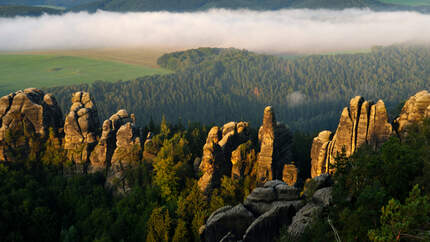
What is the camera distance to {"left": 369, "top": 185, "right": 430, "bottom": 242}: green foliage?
23062mm

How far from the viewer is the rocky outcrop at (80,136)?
8044 cm

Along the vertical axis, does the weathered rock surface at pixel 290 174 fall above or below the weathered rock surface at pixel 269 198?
below

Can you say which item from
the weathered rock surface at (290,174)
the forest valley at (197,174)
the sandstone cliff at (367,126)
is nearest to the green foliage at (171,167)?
the forest valley at (197,174)

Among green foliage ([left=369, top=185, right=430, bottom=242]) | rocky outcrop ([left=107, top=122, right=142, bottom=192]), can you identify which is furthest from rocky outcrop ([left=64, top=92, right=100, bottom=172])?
green foliage ([left=369, top=185, right=430, bottom=242])

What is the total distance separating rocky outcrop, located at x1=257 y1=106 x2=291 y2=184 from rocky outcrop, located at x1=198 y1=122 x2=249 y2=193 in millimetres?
3667

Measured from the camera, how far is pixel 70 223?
68125 mm

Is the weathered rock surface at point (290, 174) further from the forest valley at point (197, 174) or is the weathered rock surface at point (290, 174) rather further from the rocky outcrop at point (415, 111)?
the rocky outcrop at point (415, 111)

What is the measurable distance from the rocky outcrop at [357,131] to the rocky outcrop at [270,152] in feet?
20.8

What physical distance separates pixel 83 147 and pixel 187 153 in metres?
21.3

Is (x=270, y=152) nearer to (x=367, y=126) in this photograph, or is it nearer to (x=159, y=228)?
(x=367, y=126)

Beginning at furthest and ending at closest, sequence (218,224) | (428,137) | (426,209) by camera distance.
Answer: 1. (428,137)
2. (218,224)
3. (426,209)

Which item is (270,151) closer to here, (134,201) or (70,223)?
(134,201)

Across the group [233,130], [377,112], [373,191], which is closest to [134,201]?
[233,130]

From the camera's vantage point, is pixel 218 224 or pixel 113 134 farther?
pixel 113 134
